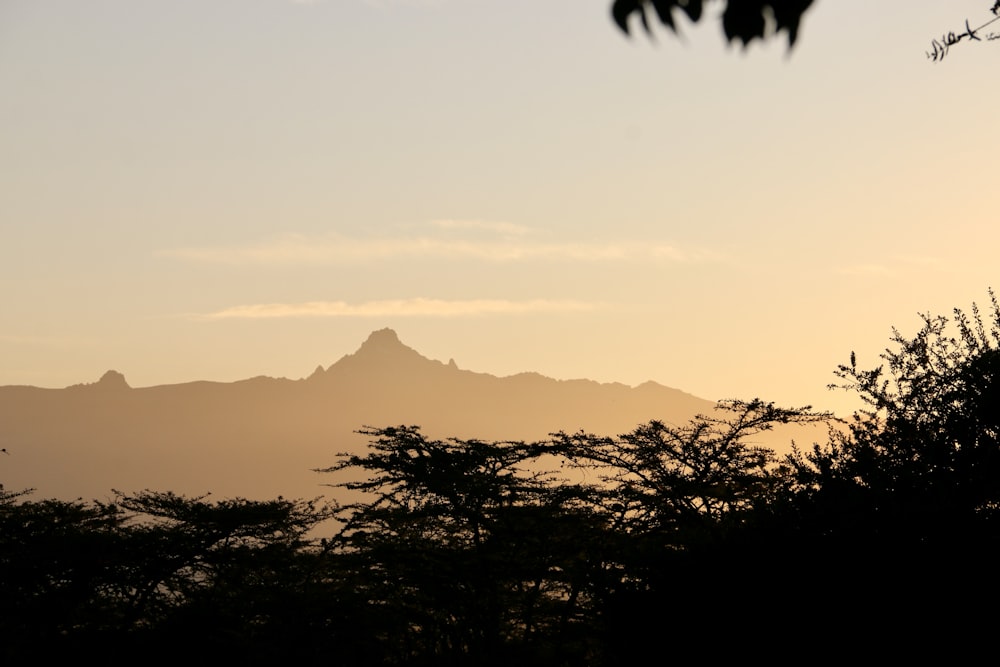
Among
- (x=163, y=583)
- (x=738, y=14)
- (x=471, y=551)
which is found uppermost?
(x=738, y=14)

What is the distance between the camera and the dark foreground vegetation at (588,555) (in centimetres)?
1101

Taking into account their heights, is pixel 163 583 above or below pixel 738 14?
below

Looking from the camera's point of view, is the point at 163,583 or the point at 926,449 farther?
the point at 163,583

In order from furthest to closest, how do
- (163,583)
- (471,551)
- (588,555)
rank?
(163,583)
(471,551)
(588,555)

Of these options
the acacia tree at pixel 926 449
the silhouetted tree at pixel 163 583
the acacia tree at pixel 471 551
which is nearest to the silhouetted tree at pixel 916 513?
the acacia tree at pixel 926 449

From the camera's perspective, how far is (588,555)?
2105 cm

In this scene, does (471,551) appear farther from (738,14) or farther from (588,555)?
(738,14)

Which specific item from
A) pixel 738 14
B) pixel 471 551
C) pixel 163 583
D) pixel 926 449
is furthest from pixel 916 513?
pixel 163 583

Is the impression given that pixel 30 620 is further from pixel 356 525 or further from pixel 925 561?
pixel 925 561

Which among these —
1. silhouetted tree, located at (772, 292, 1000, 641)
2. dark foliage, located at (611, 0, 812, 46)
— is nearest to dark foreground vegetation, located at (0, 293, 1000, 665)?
silhouetted tree, located at (772, 292, 1000, 641)

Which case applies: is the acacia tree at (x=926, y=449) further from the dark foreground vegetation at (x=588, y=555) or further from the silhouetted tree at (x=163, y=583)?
the silhouetted tree at (x=163, y=583)

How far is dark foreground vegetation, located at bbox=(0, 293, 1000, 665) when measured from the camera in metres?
11.0

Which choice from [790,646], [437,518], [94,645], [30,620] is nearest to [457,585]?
[437,518]

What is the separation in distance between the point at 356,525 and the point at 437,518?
2.47 metres
